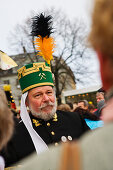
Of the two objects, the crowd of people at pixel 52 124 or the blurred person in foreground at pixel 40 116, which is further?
the blurred person in foreground at pixel 40 116

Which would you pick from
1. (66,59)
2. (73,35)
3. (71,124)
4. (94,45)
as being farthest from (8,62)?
(66,59)

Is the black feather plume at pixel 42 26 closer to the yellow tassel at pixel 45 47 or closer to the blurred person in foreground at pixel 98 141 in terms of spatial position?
the yellow tassel at pixel 45 47

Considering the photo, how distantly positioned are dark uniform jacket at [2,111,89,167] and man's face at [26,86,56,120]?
9cm

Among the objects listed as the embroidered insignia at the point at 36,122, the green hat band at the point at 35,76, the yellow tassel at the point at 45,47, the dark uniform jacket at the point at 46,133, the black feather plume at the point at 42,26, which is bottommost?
the dark uniform jacket at the point at 46,133

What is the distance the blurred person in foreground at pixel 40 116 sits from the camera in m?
3.01

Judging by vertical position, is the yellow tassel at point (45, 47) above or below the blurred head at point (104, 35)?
above

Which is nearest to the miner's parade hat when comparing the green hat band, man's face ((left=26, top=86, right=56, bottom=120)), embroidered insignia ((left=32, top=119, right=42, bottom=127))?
the green hat band

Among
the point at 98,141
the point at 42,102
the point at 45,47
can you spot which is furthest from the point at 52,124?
the point at 98,141

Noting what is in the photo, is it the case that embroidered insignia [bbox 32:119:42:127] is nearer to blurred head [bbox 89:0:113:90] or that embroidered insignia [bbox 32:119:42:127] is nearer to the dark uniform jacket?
the dark uniform jacket

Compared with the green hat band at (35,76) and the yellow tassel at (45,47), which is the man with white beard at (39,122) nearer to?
the green hat band at (35,76)

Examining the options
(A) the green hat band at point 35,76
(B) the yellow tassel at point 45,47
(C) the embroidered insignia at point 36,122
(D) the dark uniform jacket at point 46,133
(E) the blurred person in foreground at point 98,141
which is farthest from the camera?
(B) the yellow tassel at point 45,47

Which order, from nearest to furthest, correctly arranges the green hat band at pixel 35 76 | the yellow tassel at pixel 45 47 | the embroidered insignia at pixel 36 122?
the embroidered insignia at pixel 36 122 < the green hat band at pixel 35 76 < the yellow tassel at pixel 45 47

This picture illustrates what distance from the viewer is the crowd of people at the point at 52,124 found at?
34.0 inches

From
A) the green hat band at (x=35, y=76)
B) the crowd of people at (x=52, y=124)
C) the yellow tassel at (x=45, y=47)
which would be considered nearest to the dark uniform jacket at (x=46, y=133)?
the crowd of people at (x=52, y=124)
